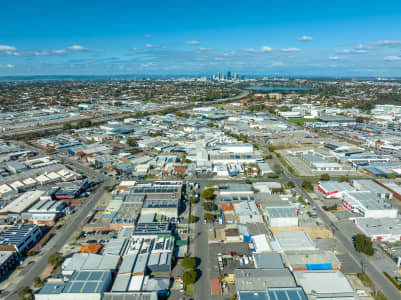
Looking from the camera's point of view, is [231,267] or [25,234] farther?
[25,234]

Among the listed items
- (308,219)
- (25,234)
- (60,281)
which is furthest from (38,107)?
(308,219)

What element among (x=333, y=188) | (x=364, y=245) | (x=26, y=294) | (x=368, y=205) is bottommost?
(x=26, y=294)

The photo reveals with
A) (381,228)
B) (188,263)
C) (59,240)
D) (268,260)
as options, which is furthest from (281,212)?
(59,240)

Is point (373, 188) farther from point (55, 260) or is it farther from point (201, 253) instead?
point (55, 260)

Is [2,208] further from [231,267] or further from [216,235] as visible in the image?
[231,267]

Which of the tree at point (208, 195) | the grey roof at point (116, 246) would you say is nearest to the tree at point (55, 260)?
the grey roof at point (116, 246)

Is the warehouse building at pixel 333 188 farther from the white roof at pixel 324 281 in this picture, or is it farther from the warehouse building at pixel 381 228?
the white roof at pixel 324 281
